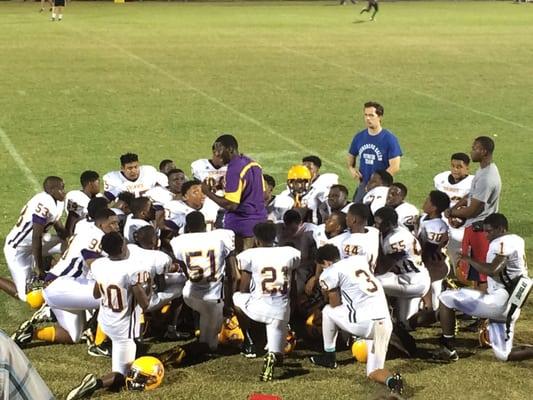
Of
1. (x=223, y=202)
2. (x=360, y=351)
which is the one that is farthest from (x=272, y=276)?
(x=223, y=202)

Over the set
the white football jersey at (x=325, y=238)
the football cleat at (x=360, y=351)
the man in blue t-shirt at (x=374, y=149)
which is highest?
the man in blue t-shirt at (x=374, y=149)

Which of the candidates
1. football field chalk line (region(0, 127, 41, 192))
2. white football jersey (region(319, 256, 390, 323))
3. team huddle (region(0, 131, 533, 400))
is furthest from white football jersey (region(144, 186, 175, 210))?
football field chalk line (region(0, 127, 41, 192))

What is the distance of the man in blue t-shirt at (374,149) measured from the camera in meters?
10.5

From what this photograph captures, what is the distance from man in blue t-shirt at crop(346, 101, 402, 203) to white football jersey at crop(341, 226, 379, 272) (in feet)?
8.10

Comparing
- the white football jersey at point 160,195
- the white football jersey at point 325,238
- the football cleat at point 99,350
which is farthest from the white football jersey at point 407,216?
the football cleat at point 99,350

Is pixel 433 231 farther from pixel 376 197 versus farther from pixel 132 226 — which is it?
pixel 132 226

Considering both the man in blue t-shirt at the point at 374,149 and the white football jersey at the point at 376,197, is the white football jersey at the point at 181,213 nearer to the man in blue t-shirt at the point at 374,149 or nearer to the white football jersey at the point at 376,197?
the white football jersey at the point at 376,197

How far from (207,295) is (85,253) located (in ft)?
3.59

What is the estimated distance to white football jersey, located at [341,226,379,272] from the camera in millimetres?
7801

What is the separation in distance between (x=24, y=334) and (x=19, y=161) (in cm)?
791

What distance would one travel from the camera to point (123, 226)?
9.09 meters

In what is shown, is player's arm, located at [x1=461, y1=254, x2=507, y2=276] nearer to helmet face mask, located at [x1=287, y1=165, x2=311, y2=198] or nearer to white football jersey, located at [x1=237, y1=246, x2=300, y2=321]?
white football jersey, located at [x1=237, y1=246, x2=300, y2=321]

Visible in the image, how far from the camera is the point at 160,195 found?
32.2ft

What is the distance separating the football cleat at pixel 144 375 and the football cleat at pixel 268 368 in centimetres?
82
